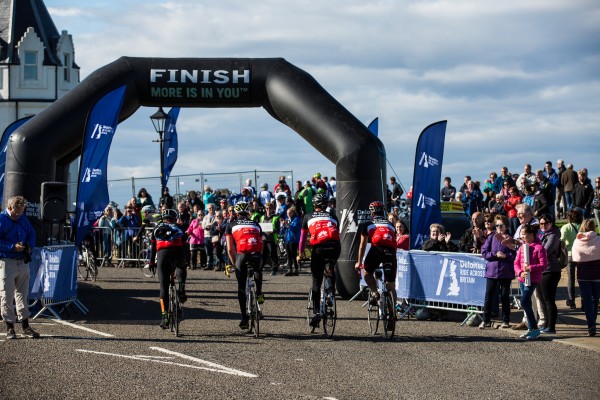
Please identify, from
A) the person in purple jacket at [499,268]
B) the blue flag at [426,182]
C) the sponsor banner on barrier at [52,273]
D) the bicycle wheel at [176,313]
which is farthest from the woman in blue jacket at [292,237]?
the bicycle wheel at [176,313]

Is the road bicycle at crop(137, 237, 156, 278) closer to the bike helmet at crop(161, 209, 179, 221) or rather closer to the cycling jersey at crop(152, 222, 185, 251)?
the bike helmet at crop(161, 209, 179, 221)

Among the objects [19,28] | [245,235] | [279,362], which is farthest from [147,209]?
[19,28]

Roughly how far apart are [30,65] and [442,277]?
154 ft

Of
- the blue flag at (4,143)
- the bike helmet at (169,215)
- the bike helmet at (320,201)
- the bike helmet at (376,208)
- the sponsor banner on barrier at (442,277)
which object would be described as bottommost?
the sponsor banner on barrier at (442,277)

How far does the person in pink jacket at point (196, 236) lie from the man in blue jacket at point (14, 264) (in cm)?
1424

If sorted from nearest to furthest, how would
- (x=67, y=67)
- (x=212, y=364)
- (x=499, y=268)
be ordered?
(x=212, y=364), (x=499, y=268), (x=67, y=67)

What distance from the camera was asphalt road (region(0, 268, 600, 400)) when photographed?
10039mm

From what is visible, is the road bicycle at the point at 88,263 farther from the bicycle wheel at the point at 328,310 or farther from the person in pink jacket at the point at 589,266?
the person in pink jacket at the point at 589,266

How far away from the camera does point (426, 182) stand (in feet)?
63.7

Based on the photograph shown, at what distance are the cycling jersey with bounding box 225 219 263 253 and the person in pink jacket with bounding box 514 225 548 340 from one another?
156 inches

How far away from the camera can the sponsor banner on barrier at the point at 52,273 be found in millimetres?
16391

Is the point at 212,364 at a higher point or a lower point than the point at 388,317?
lower

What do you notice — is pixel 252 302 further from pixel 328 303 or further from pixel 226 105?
pixel 226 105

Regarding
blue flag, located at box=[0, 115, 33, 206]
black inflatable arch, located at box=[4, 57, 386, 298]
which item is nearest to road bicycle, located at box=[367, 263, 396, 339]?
black inflatable arch, located at box=[4, 57, 386, 298]
